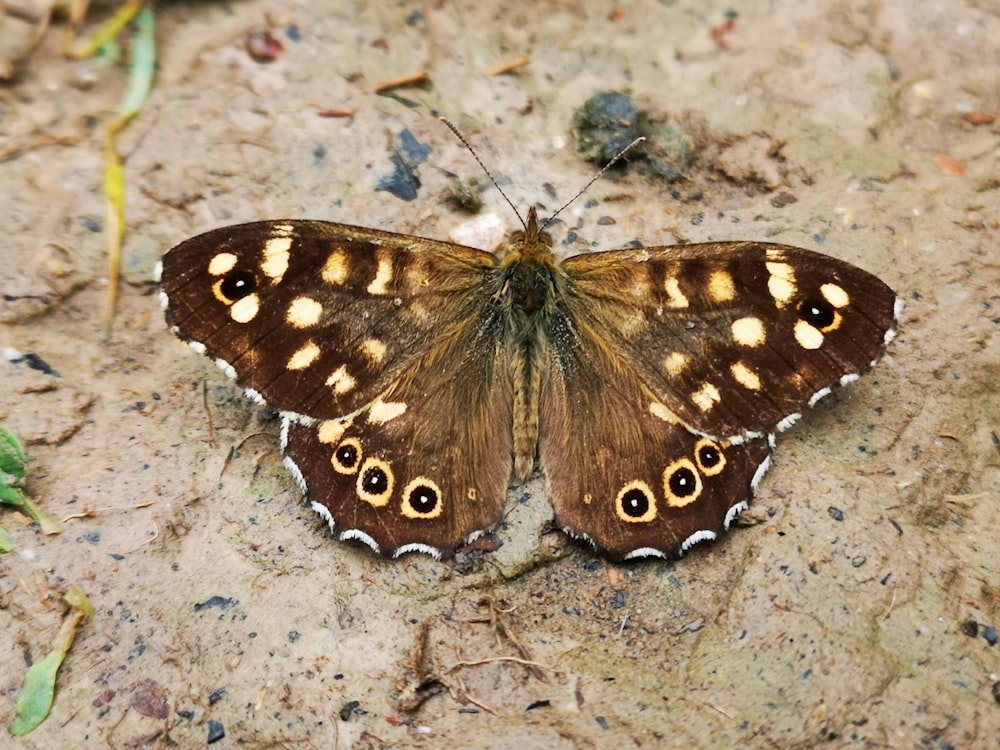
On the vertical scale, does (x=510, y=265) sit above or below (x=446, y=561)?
above

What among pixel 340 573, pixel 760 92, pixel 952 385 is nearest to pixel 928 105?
pixel 760 92

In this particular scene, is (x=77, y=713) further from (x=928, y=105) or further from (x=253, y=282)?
(x=928, y=105)

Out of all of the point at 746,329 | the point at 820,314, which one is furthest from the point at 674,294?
the point at 820,314

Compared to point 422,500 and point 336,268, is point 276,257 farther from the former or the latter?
point 422,500

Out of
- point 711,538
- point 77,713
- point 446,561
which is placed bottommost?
point 77,713

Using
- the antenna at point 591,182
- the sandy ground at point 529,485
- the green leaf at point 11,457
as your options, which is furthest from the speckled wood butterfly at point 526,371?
the green leaf at point 11,457

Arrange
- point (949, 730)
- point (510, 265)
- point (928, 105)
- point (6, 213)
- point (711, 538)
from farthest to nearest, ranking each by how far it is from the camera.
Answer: point (928, 105), point (6, 213), point (510, 265), point (711, 538), point (949, 730)
